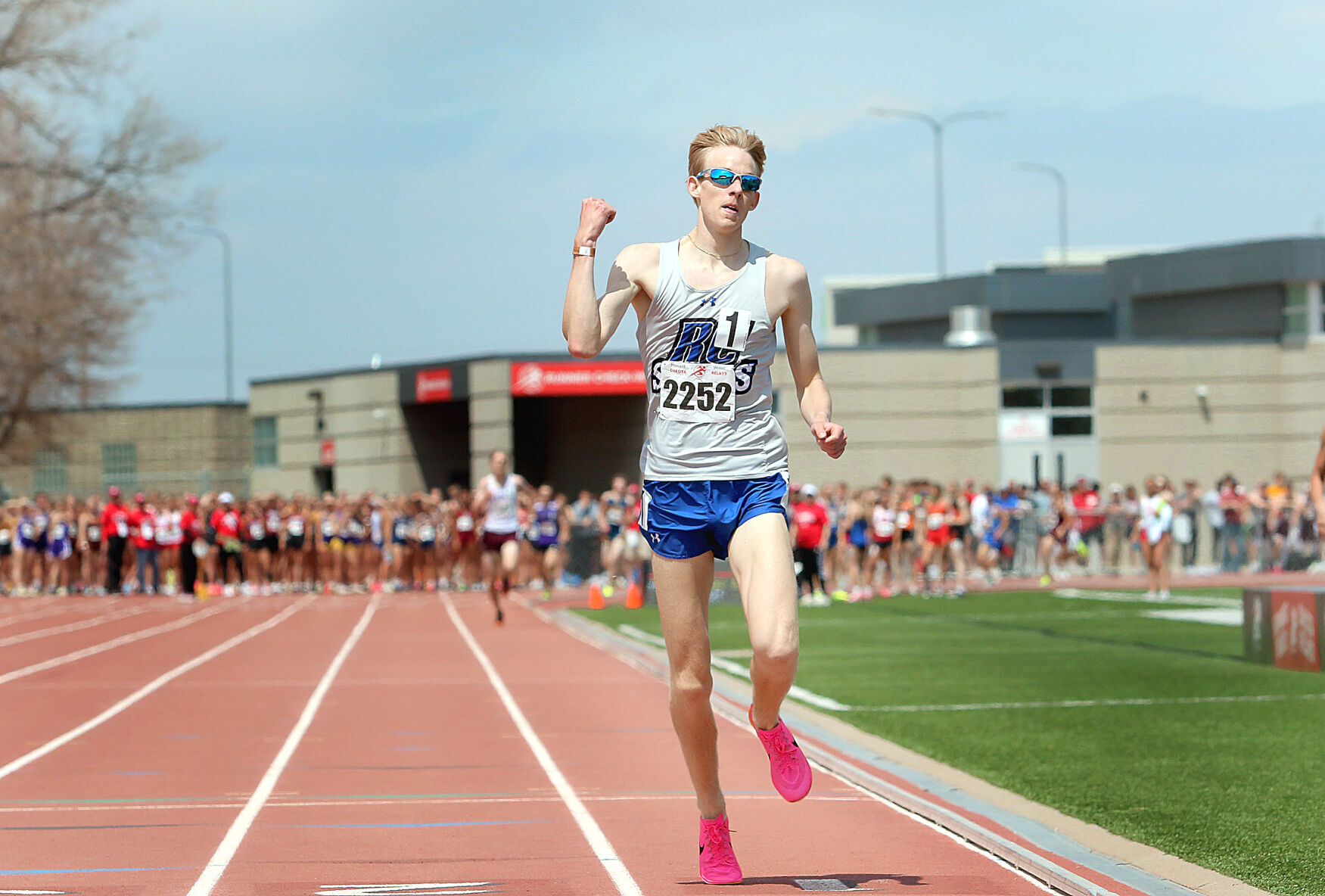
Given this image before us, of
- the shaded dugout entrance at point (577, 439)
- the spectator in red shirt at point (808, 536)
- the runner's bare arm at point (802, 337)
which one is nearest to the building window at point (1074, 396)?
the shaded dugout entrance at point (577, 439)

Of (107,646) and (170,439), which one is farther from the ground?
(170,439)

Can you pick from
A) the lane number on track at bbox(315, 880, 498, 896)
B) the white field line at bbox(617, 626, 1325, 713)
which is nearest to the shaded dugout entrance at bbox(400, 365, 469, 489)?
the white field line at bbox(617, 626, 1325, 713)

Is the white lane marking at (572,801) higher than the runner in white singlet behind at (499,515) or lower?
lower

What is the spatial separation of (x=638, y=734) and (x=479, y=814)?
3.21m

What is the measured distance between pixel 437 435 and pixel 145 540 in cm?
2202

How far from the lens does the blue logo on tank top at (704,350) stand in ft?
18.0

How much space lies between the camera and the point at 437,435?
173 ft

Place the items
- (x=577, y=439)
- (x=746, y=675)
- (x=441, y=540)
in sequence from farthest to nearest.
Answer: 1. (x=577, y=439)
2. (x=441, y=540)
3. (x=746, y=675)

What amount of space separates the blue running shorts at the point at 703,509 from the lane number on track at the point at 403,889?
1434 mm

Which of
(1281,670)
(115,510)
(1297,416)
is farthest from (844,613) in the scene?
(1297,416)

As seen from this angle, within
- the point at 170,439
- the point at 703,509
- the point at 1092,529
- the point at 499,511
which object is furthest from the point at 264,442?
the point at 703,509

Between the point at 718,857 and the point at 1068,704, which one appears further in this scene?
the point at 1068,704

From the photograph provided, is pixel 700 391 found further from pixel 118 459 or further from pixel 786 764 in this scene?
pixel 118 459

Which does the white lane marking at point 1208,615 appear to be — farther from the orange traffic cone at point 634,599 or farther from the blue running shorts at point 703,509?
the blue running shorts at point 703,509
